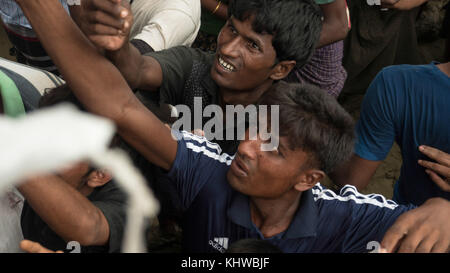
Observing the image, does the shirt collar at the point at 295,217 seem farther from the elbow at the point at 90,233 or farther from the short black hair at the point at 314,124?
the elbow at the point at 90,233

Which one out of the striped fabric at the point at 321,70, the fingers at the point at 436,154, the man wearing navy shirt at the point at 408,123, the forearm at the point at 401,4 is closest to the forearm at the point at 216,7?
the striped fabric at the point at 321,70

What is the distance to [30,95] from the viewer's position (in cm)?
109

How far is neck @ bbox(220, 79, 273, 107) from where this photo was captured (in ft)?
4.95

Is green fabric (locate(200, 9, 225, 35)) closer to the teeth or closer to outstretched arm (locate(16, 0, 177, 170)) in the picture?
the teeth

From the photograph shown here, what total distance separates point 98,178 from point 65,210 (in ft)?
0.72

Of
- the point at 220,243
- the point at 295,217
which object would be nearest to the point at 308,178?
the point at 295,217

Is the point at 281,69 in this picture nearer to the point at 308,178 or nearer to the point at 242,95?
the point at 242,95

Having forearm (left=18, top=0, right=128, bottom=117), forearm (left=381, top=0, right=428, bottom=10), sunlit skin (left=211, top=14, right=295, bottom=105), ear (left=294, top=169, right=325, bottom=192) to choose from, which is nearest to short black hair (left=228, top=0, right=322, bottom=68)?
sunlit skin (left=211, top=14, right=295, bottom=105)

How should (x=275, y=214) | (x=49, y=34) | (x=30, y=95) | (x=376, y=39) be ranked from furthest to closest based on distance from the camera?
(x=376, y=39) < (x=275, y=214) < (x=30, y=95) < (x=49, y=34)

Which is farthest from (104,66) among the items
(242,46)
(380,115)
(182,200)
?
(380,115)

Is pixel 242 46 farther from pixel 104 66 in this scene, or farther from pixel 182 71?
pixel 104 66

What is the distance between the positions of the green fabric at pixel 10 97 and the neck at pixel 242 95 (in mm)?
684

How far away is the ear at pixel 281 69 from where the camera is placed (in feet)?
5.01
